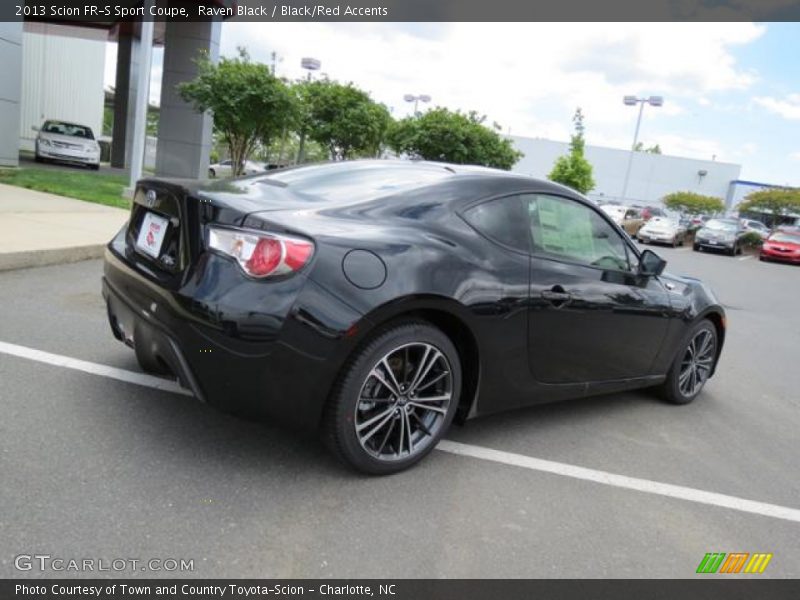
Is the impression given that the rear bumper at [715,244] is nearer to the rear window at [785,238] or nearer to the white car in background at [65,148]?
the rear window at [785,238]

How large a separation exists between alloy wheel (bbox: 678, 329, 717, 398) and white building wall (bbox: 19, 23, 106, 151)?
30149 millimetres

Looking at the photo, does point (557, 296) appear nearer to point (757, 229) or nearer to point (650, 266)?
point (650, 266)

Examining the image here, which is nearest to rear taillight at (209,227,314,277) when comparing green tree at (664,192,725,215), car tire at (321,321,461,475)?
car tire at (321,321,461,475)

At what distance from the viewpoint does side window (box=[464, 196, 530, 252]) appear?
3.47 m

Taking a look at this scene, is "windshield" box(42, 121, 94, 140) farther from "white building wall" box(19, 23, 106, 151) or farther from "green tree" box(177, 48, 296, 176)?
"green tree" box(177, 48, 296, 176)

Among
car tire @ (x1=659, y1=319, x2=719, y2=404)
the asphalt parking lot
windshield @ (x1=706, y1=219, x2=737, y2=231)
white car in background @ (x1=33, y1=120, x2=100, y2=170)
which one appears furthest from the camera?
windshield @ (x1=706, y1=219, x2=737, y2=231)

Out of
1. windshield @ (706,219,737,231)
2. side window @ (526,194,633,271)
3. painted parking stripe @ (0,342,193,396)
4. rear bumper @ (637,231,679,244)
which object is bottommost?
rear bumper @ (637,231,679,244)

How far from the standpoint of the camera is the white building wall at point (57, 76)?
2828 cm

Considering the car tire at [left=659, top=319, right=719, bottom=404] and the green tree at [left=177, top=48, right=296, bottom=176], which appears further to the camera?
the green tree at [left=177, top=48, right=296, bottom=176]

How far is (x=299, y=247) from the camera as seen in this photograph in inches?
111

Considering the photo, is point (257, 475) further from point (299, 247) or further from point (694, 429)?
point (694, 429)

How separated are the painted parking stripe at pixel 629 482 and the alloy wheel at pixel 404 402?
39 centimetres

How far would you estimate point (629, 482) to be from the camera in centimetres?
354
